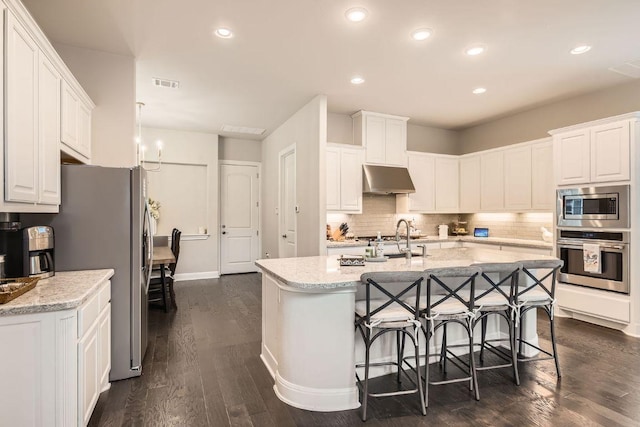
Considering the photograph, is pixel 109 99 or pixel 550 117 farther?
pixel 550 117

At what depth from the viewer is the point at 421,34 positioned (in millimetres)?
3102

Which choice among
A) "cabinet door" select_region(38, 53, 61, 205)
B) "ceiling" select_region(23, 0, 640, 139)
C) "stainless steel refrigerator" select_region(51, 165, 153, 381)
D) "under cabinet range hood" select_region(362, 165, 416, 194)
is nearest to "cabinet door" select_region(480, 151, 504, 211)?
"ceiling" select_region(23, 0, 640, 139)

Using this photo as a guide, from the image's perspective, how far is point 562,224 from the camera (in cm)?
432

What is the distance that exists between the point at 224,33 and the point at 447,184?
454 cm

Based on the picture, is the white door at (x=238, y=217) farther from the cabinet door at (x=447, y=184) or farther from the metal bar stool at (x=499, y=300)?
the metal bar stool at (x=499, y=300)

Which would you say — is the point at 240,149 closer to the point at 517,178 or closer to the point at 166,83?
the point at 166,83

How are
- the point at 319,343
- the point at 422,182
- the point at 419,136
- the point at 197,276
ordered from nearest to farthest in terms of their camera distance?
the point at 319,343
the point at 422,182
the point at 419,136
the point at 197,276

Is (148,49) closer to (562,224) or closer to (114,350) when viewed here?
(114,350)

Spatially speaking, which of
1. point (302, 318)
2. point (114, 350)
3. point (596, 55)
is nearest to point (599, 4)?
point (596, 55)

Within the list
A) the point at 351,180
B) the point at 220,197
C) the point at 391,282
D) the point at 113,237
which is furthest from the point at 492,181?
the point at 113,237

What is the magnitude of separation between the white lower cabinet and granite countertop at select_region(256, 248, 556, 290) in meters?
1.23

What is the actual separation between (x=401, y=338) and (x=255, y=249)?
5141 millimetres

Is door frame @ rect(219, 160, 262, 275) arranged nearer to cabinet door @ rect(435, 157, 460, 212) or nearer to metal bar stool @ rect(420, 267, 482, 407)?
cabinet door @ rect(435, 157, 460, 212)

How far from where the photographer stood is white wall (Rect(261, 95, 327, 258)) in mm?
4660
